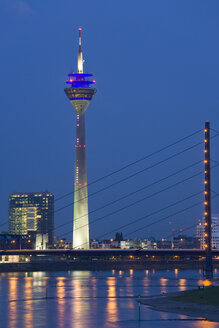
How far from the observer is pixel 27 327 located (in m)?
47.5

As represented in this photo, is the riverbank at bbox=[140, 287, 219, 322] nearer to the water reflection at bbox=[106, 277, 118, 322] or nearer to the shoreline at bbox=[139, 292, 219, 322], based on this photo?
the shoreline at bbox=[139, 292, 219, 322]

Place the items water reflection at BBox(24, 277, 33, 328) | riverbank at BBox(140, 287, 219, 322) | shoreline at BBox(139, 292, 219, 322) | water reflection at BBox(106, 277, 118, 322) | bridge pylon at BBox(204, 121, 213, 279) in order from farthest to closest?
bridge pylon at BBox(204, 121, 213, 279) → riverbank at BBox(140, 287, 219, 322) → shoreline at BBox(139, 292, 219, 322) → water reflection at BBox(106, 277, 118, 322) → water reflection at BBox(24, 277, 33, 328)

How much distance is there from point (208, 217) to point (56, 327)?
5967 centimetres

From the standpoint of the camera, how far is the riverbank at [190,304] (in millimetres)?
54834

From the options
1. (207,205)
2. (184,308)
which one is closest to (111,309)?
(184,308)

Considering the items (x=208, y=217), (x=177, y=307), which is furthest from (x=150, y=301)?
(x=208, y=217)

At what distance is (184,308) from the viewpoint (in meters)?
58.5

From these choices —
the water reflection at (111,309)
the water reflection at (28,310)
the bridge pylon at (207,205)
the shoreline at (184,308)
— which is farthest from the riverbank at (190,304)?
the bridge pylon at (207,205)

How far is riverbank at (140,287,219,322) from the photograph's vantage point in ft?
180

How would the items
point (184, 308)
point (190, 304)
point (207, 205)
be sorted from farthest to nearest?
1. point (207, 205)
2. point (190, 304)
3. point (184, 308)

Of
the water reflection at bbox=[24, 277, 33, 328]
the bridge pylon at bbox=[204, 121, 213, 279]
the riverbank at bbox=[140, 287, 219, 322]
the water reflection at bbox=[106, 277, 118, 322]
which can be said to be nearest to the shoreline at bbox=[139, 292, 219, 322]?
the riverbank at bbox=[140, 287, 219, 322]

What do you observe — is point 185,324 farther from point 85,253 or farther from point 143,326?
point 85,253

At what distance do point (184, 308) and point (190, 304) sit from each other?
99.2 inches

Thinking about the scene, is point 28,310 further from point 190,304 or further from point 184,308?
point 190,304
